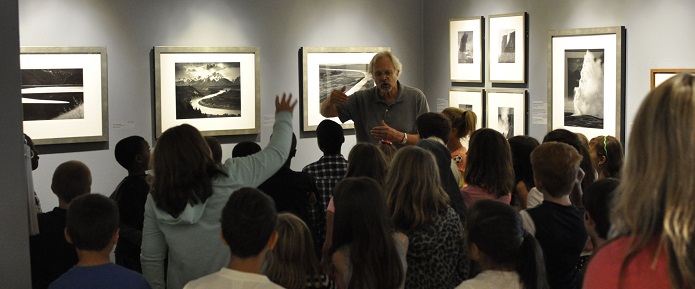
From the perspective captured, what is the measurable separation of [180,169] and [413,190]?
4.28 feet

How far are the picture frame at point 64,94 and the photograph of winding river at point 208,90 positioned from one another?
0.93 m

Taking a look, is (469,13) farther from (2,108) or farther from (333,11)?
(2,108)

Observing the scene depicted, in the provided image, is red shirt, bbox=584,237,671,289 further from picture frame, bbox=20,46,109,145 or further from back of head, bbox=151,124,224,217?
picture frame, bbox=20,46,109,145

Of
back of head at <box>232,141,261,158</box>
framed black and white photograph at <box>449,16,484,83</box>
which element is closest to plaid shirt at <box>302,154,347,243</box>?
back of head at <box>232,141,261,158</box>

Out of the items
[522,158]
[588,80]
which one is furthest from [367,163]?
[588,80]

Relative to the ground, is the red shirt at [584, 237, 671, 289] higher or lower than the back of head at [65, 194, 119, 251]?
higher

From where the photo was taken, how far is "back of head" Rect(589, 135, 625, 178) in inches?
245

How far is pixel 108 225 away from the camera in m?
3.98

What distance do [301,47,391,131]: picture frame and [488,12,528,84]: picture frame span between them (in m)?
1.70

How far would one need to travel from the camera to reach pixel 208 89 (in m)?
10.1

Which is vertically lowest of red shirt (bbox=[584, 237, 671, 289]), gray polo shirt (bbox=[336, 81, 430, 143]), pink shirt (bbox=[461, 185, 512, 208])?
pink shirt (bbox=[461, 185, 512, 208])

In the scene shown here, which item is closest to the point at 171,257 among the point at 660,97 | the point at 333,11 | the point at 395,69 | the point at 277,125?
the point at 277,125

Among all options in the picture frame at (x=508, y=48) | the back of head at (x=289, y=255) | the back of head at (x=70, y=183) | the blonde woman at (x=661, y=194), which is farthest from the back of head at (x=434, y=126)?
the blonde woman at (x=661, y=194)

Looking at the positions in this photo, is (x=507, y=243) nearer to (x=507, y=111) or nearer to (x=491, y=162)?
(x=491, y=162)
